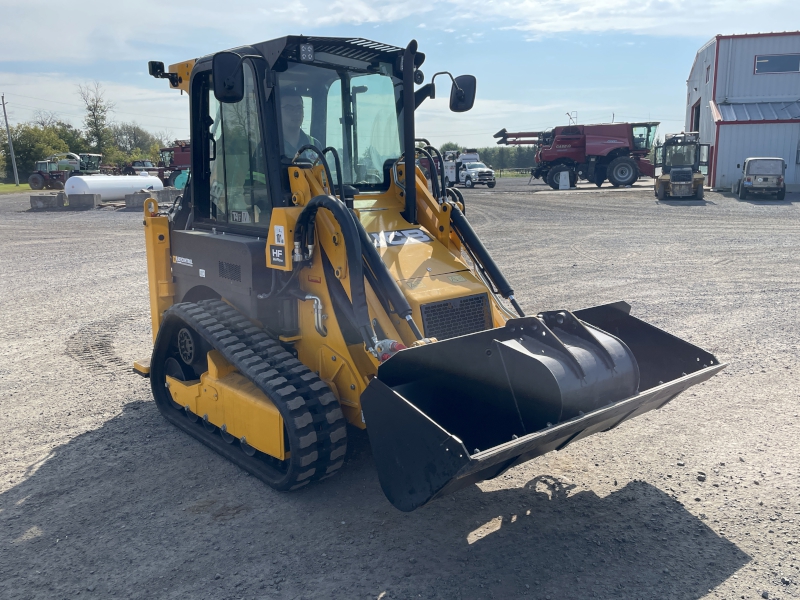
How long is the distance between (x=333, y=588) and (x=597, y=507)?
1.73 m

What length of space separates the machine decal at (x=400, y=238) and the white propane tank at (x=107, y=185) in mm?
29179

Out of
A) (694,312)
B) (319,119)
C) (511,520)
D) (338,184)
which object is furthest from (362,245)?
(694,312)

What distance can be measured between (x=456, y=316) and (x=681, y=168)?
25482 millimetres

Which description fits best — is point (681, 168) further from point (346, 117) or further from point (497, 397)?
point (497, 397)

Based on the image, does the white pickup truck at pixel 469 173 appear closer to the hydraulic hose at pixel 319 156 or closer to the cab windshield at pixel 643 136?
the cab windshield at pixel 643 136

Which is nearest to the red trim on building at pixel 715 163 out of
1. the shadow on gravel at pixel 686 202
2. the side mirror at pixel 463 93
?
the shadow on gravel at pixel 686 202

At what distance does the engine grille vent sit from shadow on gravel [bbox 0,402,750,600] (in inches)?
53.2

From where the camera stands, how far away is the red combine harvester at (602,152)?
33344 mm

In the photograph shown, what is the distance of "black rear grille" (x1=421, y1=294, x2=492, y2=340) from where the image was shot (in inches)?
180

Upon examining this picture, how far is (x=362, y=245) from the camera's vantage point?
440 centimetres

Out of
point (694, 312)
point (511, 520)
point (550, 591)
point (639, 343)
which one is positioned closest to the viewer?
point (550, 591)

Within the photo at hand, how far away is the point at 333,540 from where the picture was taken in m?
3.81

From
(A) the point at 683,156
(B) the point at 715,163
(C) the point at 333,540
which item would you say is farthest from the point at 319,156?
(B) the point at 715,163

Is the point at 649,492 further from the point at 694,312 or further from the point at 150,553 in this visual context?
the point at 694,312
